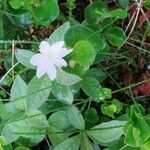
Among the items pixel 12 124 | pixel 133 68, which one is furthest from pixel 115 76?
pixel 12 124

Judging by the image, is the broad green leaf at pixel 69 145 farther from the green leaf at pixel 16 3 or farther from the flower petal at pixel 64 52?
the green leaf at pixel 16 3

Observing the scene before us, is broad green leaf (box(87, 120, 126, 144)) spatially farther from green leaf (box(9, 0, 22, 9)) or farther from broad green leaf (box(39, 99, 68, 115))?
green leaf (box(9, 0, 22, 9))

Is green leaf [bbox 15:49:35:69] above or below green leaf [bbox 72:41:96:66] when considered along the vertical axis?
below

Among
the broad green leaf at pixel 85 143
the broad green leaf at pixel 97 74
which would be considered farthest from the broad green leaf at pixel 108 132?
the broad green leaf at pixel 97 74

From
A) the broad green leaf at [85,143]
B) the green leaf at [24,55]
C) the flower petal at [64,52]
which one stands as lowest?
the broad green leaf at [85,143]

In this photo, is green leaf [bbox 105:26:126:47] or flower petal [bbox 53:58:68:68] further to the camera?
green leaf [bbox 105:26:126:47]

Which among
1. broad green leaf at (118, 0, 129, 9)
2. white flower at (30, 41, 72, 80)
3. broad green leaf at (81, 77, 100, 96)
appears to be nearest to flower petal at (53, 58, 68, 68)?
white flower at (30, 41, 72, 80)

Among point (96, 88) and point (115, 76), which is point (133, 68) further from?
point (96, 88)
